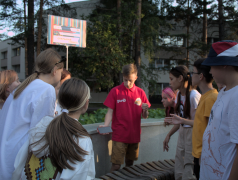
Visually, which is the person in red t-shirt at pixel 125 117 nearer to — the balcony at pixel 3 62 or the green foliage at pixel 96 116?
the green foliage at pixel 96 116

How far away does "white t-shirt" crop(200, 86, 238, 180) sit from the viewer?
1428 millimetres

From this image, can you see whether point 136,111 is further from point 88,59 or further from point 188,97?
point 88,59

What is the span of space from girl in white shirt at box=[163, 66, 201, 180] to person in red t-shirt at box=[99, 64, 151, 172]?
2.36 feet

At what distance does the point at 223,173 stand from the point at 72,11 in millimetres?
19820

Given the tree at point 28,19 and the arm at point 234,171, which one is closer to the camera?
the arm at point 234,171

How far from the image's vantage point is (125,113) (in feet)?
11.7

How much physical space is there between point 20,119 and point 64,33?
5.08 meters

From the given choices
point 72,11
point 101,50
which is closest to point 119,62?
point 101,50

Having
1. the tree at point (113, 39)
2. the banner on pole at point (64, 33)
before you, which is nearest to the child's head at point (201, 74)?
the banner on pole at point (64, 33)

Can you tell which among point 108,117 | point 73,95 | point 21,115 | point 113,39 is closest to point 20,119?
point 21,115

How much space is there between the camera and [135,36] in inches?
701

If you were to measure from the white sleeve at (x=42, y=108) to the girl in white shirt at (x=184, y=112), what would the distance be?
1743 mm

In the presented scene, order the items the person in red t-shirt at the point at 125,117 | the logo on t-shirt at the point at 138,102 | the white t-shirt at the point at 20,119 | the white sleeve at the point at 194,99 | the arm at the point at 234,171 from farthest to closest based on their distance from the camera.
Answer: the logo on t-shirt at the point at 138,102
the person in red t-shirt at the point at 125,117
the white sleeve at the point at 194,99
the white t-shirt at the point at 20,119
the arm at the point at 234,171

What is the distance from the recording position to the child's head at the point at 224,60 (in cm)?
154
